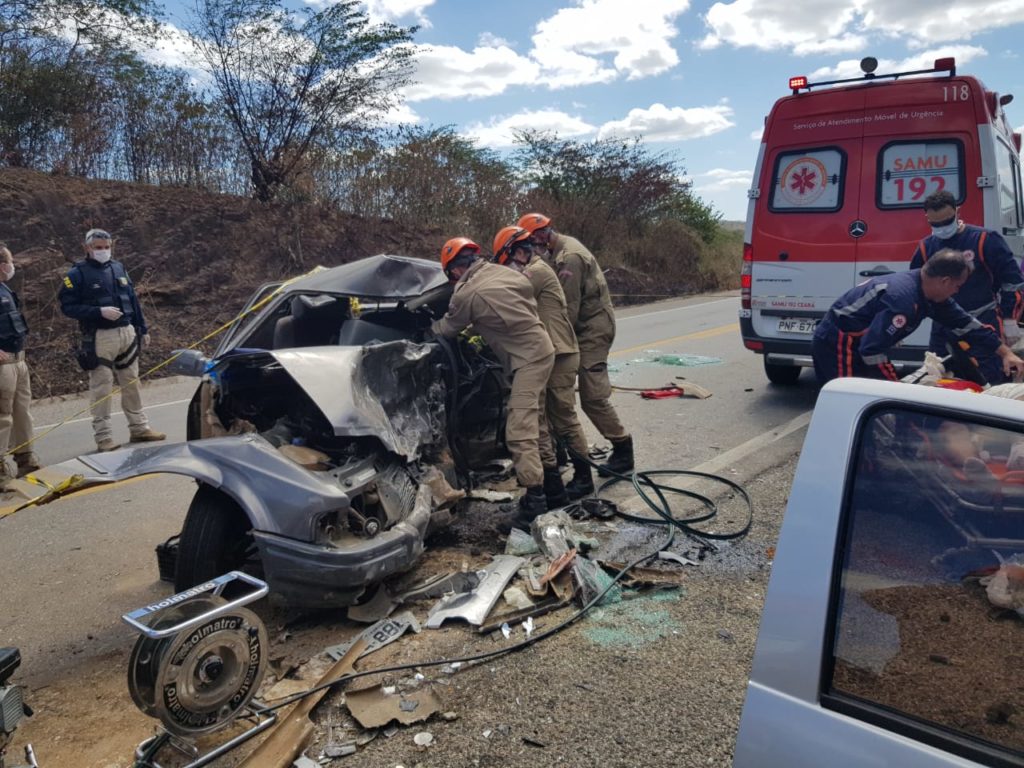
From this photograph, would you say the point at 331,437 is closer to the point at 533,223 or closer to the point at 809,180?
the point at 533,223

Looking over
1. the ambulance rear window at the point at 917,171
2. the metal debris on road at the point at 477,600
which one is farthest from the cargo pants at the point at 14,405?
the ambulance rear window at the point at 917,171

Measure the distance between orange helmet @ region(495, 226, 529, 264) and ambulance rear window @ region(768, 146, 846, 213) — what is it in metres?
3.37

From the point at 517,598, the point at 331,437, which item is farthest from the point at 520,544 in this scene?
the point at 331,437

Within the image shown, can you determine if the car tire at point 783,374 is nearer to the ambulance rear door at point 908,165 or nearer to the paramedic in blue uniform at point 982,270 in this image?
the ambulance rear door at point 908,165

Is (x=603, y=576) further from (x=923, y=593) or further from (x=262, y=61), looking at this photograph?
(x=262, y=61)

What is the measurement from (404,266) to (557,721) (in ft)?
9.49

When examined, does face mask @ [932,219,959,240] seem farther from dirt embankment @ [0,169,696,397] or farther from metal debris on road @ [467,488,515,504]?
dirt embankment @ [0,169,696,397]

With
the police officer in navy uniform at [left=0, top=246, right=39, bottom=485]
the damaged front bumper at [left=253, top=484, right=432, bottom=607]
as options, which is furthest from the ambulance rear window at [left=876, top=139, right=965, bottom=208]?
the police officer in navy uniform at [left=0, top=246, right=39, bottom=485]

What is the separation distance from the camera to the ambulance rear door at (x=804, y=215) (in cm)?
680

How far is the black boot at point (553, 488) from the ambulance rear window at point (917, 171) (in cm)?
402

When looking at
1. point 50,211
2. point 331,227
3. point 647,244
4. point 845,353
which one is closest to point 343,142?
point 331,227

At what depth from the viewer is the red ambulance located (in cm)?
633

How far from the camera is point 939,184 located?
21.0ft

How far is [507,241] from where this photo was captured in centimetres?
480
